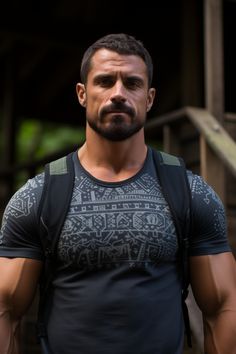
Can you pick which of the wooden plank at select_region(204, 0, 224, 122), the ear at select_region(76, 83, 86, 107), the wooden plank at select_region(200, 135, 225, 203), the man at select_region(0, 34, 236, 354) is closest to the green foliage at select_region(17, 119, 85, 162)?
the wooden plank at select_region(204, 0, 224, 122)

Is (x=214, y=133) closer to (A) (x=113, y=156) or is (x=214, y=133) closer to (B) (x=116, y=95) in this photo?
(A) (x=113, y=156)

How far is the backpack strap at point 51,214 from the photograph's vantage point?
3.01 m

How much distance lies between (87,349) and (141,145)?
82 cm

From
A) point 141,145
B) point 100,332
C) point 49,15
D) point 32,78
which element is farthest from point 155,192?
point 32,78

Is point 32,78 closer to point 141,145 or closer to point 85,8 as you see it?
point 85,8

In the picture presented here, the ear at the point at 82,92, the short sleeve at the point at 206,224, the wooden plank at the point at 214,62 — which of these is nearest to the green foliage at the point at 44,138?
the wooden plank at the point at 214,62

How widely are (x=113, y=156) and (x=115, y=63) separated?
0.35 metres

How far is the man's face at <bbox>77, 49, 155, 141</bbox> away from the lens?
3.11 metres

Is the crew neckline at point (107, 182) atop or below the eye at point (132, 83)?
below

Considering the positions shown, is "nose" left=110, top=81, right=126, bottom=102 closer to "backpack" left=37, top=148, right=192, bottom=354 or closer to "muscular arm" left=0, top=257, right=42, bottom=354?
"backpack" left=37, top=148, right=192, bottom=354

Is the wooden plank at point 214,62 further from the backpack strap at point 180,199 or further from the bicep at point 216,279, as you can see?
the bicep at point 216,279

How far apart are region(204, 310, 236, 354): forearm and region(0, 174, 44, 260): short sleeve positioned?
70 centimetres

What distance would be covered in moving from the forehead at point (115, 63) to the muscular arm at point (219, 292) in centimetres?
74

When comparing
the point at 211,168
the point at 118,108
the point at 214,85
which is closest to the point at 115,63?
the point at 118,108
